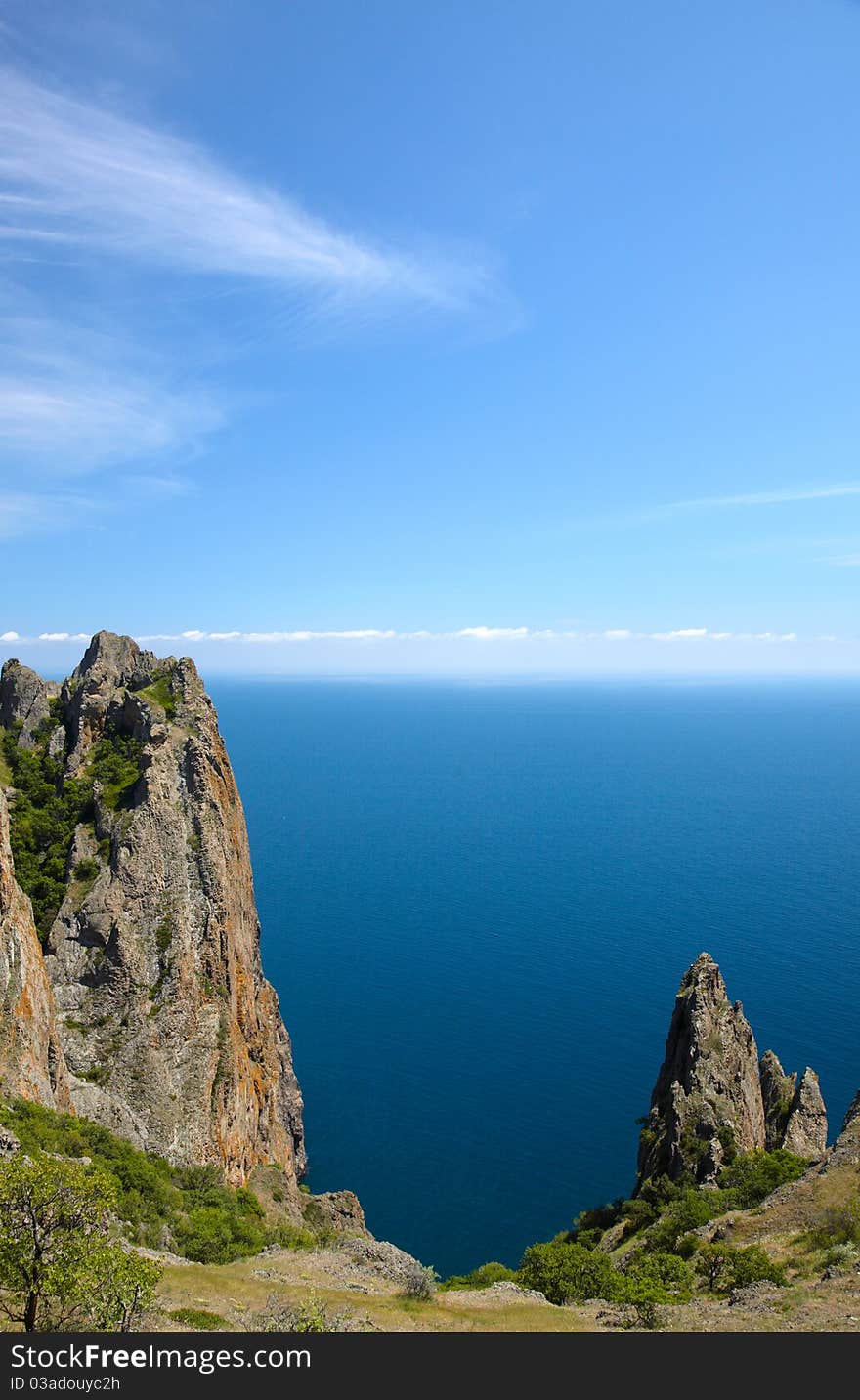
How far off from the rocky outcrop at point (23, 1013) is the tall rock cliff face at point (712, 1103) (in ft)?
126

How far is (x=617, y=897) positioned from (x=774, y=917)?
26704 millimetres

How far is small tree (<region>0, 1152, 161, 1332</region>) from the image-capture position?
20.5m

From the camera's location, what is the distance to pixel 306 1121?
79812 millimetres

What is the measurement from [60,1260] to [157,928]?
3295 cm

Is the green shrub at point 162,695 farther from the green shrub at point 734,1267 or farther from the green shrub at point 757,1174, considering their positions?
the green shrub at point 757,1174

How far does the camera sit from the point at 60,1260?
20.7 metres

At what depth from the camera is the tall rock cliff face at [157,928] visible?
47.4m

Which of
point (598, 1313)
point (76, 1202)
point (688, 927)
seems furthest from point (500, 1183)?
point (688, 927)

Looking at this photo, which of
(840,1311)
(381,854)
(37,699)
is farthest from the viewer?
(381,854)

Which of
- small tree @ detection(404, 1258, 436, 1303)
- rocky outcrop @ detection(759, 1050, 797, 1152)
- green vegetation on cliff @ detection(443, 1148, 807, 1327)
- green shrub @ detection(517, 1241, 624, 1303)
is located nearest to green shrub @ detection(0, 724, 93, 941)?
small tree @ detection(404, 1258, 436, 1303)

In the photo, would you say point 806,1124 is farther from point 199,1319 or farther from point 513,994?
point 513,994

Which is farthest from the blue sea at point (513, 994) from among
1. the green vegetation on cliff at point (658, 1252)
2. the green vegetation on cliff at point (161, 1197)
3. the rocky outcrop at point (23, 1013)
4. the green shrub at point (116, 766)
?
the green shrub at point (116, 766)

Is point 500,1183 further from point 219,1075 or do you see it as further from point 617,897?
point 617,897

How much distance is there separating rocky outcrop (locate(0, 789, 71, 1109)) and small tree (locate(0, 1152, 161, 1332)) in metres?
19.0
